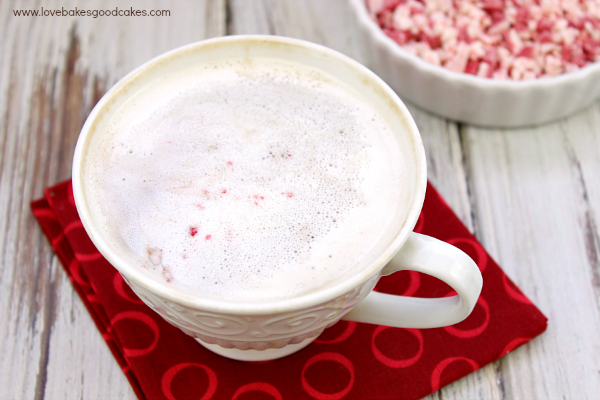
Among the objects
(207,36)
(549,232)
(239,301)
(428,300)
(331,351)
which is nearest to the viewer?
(239,301)

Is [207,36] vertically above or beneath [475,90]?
above

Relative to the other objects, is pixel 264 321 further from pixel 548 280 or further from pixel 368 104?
pixel 548 280

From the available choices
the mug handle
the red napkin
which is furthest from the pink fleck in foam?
the mug handle

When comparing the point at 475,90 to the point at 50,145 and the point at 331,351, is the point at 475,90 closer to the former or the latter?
the point at 331,351

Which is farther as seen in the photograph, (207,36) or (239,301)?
(207,36)

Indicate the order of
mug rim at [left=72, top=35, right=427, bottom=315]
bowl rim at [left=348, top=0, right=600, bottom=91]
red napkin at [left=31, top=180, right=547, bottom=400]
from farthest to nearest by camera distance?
bowl rim at [left=348, top=0, right=600, bottom=91]
red napkin at [left=31, top=180, right=547, bottom=400]
mug rim at [left=72, top=35, right=427, bottom=315]

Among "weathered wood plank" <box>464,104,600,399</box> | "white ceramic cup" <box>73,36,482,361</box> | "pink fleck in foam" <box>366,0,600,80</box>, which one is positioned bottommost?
"weathered wood plank" <box>464,104,600,399</box>

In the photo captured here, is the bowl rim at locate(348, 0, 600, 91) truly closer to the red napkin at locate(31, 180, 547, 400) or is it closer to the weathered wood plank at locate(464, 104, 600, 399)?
the weathered wood plank at locate(464, 104, 600, 399)

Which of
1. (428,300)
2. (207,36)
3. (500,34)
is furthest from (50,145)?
(500,34)
